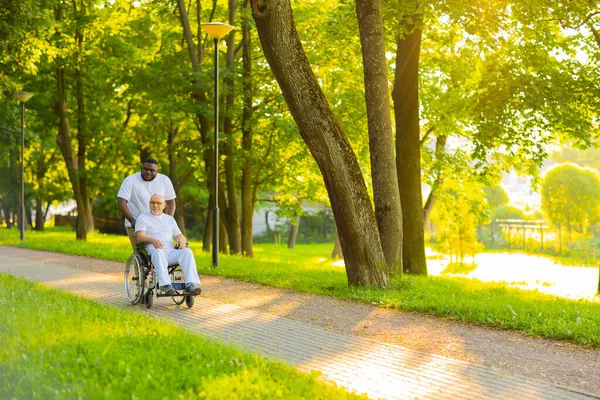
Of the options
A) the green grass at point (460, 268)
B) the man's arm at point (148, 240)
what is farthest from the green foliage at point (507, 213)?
the man's arm at point (148, 240)

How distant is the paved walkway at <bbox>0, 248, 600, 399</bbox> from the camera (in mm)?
6164

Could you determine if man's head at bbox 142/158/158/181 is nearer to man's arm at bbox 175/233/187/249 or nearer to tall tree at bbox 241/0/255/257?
man's arm at bbox 175/233/187/249

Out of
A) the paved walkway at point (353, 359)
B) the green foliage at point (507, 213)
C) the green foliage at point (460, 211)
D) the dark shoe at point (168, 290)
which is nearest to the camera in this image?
the paved walkway at point (353, 359)

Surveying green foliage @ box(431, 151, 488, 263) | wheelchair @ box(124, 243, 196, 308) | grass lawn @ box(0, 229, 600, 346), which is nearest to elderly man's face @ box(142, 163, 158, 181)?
wheelchair @ box(124, 243, 196, 308)

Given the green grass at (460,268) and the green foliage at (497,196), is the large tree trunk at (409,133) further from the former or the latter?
the green foliage at (497,196)

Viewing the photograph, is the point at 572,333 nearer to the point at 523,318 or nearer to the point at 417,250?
the point at 523,318

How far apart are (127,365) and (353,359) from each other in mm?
2139

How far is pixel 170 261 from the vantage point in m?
10.5

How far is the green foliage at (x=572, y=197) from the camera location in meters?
46.2

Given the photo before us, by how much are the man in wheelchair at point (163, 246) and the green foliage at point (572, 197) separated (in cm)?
3935

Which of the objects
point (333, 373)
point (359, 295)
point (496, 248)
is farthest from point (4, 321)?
point (496, 248)

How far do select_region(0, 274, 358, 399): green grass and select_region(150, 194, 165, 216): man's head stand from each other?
7.27 ft

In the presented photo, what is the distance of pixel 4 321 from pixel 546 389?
17.3 ft

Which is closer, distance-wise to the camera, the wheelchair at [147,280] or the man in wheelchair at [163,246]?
the man in wheelchair at [163,246]
